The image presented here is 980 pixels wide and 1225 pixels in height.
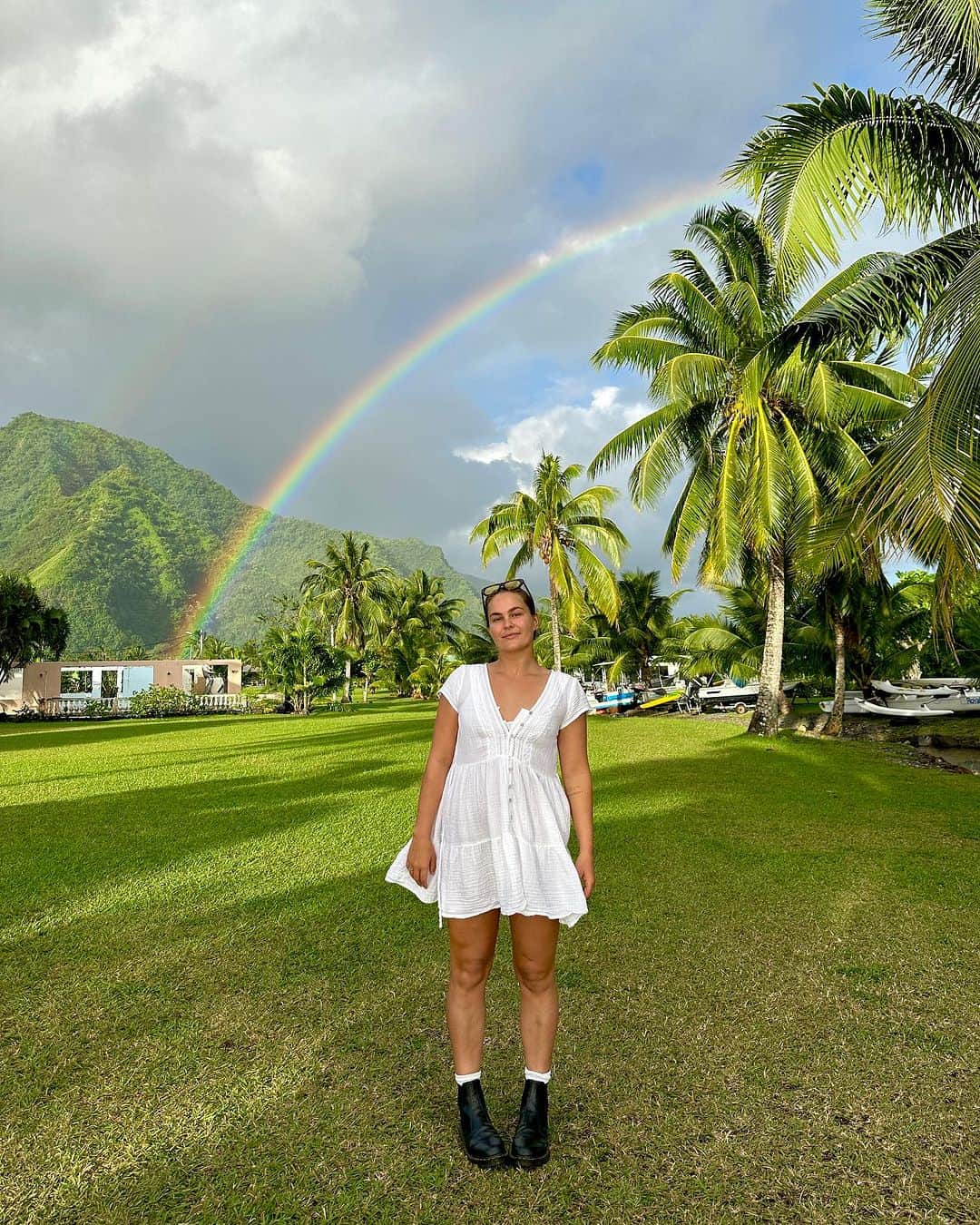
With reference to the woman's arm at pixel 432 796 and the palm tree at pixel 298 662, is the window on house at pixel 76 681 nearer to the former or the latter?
the palm tree at pixel 298 662

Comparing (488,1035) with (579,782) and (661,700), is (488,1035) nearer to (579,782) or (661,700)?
(579,782)

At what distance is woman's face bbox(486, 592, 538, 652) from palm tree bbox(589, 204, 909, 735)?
12.7 metres

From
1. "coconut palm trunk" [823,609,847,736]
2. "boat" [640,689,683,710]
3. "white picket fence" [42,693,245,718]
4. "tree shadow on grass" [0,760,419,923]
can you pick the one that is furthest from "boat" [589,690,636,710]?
"tree shadow on grass" [0,760,419,923]

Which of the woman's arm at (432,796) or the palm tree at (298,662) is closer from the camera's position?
the woman's arm at (432,796)

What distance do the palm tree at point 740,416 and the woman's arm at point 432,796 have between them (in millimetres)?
13041

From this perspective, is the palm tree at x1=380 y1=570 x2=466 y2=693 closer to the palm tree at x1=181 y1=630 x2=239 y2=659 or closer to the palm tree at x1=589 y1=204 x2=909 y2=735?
the palm tree at x1=589 y1=204 x2=909 y2=735

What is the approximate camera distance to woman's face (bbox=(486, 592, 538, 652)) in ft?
8.12

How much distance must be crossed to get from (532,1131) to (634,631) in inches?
1329

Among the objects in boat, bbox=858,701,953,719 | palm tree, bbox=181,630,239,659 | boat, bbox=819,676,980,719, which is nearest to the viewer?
boat, bbox=858,701,953,719

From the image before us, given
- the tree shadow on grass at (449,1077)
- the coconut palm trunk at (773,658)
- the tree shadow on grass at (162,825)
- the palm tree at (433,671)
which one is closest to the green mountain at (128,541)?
→ the palm tree at (433,671)

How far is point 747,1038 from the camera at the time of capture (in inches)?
119

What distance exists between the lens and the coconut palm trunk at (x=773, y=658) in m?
16.8

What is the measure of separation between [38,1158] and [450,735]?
1.84 meters

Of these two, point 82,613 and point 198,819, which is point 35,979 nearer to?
point 198,819
